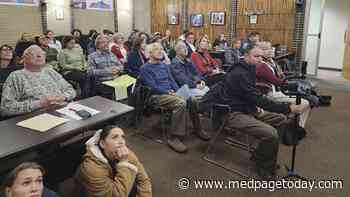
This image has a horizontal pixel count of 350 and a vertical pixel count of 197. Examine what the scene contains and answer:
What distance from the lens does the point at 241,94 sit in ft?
8.83

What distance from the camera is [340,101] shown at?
17.4 feet

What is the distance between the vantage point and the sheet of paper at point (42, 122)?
6.22ft

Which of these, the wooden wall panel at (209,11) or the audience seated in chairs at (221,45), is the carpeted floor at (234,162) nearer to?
the audience seated in chairs at (221,45)

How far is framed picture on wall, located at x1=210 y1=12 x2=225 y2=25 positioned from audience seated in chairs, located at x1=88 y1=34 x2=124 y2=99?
16.0 feet

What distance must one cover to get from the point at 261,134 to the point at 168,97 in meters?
1.25

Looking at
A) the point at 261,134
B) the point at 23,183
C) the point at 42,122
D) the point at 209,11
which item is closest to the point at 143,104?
the point at 261,134

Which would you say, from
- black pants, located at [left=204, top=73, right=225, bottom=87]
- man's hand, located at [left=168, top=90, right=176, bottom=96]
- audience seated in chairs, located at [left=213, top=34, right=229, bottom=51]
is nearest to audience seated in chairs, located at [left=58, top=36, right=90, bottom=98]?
man's hand, located at [left=168, top=90, right=176, bottom=96]

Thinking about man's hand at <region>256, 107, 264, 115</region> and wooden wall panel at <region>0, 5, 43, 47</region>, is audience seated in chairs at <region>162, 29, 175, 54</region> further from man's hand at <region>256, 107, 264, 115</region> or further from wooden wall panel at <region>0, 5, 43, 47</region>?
man's hand at <region>256, 107, 264, 115</region>

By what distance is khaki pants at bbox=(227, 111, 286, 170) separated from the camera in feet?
8.24

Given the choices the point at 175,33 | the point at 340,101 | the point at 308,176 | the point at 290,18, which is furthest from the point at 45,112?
the point at 175,33

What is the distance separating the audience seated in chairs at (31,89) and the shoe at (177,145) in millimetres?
1267

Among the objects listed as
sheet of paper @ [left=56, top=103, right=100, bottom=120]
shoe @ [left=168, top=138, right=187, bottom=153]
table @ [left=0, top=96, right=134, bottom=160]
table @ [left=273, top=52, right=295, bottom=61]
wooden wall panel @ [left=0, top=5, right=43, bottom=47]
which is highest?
wooden wall panel @ [left=0, top=5, right=43, bottom=47]

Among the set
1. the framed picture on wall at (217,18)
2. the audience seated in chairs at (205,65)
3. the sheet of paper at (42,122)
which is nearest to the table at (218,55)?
→ the audience seated in chairs at (205,65)

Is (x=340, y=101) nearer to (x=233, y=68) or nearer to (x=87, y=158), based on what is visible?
(x=233, y=68)
